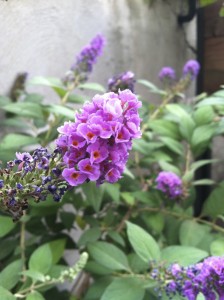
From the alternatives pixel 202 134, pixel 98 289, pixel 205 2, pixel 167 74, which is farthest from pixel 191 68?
pixel 98 289

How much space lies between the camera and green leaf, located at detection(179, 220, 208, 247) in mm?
1197

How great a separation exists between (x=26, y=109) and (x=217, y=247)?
2.03 feet

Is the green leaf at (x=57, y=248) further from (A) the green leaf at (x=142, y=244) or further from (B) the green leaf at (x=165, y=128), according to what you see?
(B) the green leaf at (x=165, y=128)

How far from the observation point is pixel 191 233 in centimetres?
122

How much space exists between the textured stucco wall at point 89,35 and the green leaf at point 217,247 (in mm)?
701

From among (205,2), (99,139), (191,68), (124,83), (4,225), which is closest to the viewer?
(99,139)

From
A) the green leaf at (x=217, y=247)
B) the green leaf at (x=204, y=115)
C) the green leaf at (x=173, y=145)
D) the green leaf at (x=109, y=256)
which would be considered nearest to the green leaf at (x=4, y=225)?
the green leaf at (x=109, y=256)

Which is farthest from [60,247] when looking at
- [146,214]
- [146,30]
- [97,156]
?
[146,30]

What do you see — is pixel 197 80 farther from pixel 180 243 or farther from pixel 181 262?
pixel 181 262

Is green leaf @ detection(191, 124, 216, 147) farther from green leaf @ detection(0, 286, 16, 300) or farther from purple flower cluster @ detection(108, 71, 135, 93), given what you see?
green leaf @ detection(0, 286, 16, 300)

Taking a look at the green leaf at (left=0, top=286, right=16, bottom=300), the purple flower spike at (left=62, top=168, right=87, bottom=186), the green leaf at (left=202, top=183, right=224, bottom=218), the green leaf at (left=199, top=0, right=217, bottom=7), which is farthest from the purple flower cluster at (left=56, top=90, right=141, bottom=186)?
the green leaf at (left=199, top=0, right=217, bottom=7)

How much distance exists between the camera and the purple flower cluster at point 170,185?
124 cm

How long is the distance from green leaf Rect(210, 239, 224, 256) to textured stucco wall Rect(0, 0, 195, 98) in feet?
2.30

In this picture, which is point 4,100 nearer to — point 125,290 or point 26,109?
point 26,109
